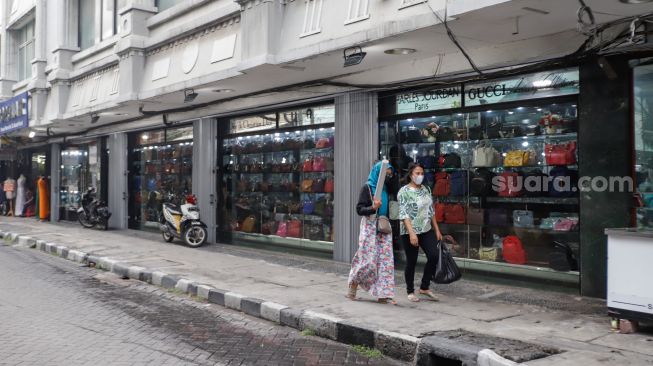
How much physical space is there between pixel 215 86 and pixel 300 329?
21.4 feet

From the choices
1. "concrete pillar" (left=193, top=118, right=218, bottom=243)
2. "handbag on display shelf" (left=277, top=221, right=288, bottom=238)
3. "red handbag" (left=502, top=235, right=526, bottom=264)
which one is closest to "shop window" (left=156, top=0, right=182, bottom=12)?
"concrete pillar" (left=193, top=118, right=218, bottom=243)

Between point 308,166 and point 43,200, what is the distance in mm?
15567

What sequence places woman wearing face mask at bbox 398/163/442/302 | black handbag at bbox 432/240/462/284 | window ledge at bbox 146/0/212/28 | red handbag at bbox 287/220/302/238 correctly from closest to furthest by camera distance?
black handbag at bbox 432/240/462/284
woman wearing face mask at bbox 398/163/442/302
red handbag at bbox 287/220/302/238
window ledge at bbox 146/0/212/28

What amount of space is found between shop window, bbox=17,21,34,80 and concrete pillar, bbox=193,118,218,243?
546 inches

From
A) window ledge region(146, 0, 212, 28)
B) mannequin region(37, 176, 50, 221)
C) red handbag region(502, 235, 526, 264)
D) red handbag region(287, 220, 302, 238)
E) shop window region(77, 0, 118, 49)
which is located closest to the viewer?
red handbag region(502, 235, 526, 264)

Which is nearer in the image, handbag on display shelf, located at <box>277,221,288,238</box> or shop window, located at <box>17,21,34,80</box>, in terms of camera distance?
handbag on display shelf, located at <box>277,221,288,238</box>

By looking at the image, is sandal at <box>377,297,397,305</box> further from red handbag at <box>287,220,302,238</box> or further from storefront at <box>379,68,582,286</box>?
red handbag at <box>287,220,302,238</box>

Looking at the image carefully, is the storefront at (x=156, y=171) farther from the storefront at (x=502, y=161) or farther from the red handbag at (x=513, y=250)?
the red handbag at (x=513, y=250)

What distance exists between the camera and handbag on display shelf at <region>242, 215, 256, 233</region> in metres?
13.9

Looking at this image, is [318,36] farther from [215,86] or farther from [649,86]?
[649,86]

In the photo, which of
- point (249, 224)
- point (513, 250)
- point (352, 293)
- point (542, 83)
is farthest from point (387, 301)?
point (249, 224)

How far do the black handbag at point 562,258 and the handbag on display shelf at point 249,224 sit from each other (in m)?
7.52

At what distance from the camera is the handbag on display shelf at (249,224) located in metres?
13.9

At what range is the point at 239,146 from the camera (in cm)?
1422
